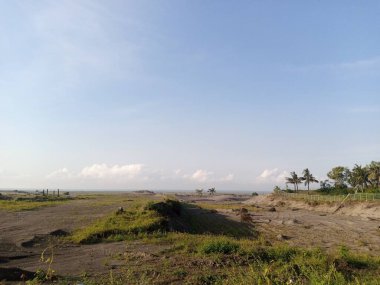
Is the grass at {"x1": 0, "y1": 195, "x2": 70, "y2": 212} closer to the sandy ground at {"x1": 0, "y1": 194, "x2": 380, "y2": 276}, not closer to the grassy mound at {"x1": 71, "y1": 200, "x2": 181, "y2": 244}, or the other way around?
the sandy ground at {"x1": 0, "y1": 194, "x2": 380, "y2": 276}

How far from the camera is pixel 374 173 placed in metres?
100

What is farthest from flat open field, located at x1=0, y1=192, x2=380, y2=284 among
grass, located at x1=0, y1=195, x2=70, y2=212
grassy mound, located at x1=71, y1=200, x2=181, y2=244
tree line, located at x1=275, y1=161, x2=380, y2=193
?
tree line, located at x1=275, y1=161, x2=380, y2=193

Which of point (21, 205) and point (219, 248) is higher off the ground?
point (21, 205)

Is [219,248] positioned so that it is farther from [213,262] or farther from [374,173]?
[374,173]

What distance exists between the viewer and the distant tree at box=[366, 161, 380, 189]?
100m

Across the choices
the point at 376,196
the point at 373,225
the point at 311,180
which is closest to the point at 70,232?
the point at 373,225

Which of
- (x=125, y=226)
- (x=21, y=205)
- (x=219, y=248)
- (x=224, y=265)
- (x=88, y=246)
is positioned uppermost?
(x=21, y=205)

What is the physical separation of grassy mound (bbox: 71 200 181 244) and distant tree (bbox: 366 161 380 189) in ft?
271

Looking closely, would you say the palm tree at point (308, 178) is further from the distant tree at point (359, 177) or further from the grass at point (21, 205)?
the grass at point (21, 205)

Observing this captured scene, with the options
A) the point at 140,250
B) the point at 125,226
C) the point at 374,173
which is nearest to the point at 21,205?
the point at 125,226

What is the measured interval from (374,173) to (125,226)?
3536 inches

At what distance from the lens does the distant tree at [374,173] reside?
10006 centimetres

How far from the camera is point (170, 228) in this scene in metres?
28.7

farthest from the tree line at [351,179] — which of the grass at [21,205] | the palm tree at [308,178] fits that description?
the grass at [21,205]
